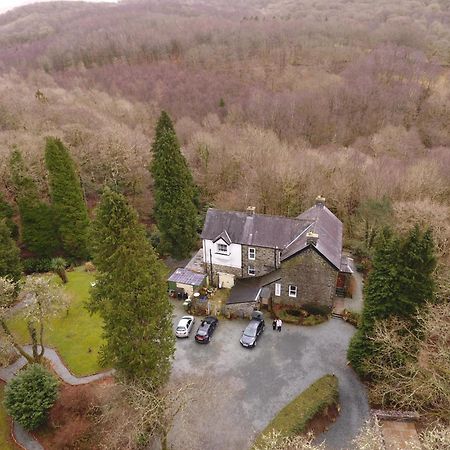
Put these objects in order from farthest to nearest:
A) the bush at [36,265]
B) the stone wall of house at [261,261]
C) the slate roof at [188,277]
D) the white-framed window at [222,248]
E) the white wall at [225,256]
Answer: the bush at [36,265] → the white-framed window at [222,248] → the slate roof at [188,277] → the white wall at [225,256] → the stone wall of house at [261,261]

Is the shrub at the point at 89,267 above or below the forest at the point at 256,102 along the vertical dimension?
below

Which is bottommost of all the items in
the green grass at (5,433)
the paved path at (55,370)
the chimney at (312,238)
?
the paved path at (55,370)

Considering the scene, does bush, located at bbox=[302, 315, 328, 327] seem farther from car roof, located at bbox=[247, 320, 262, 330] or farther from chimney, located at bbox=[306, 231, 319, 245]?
chimney, located at bbox=[306, 231, 319, 245]

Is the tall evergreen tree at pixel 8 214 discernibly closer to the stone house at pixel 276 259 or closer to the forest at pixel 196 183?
the forest at pixel 196 183

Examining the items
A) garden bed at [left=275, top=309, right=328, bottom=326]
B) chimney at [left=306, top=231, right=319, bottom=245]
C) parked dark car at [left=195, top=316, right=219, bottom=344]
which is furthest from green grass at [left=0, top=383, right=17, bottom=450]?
chimney at [left=306, top=231, right=319, bottom=245]

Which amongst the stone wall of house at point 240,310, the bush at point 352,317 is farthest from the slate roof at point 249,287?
the bush at point 352,317

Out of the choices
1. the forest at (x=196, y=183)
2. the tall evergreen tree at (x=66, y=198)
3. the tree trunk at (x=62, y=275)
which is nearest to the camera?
the forest at (x=196, y=183)
